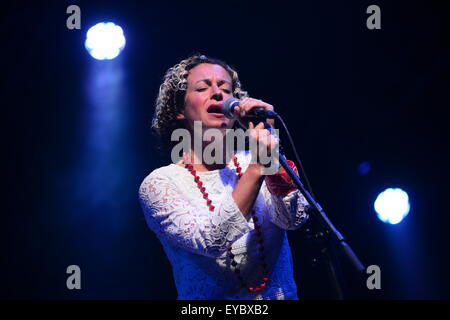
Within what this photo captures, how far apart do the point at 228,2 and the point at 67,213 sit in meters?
2.01

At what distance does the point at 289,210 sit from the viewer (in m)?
1.52

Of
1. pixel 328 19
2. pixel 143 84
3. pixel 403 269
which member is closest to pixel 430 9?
pixel 328 19

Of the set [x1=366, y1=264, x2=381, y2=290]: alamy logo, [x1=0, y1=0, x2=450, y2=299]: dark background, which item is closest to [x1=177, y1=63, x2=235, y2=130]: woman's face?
[x1=0, y1=0, x2=450, y2=299]: dark background

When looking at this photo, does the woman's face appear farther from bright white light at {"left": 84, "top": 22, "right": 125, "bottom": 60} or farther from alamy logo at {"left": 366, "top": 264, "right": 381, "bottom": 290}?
alamy logo at {"left": 366, "top": 264, "right": 381, "bottom": 290}

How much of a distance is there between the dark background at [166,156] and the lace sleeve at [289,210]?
62.6 inches

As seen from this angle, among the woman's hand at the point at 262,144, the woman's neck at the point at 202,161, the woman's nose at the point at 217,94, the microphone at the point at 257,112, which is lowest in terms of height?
the woman's neck at the point at 202,161

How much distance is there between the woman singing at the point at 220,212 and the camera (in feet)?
4.35

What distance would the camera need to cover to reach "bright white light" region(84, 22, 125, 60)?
2.99m

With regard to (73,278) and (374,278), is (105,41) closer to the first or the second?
(73,278)

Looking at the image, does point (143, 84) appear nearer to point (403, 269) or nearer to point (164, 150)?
point (164, 150)

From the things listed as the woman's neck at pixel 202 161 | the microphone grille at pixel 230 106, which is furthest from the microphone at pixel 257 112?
the woman's neck at pixel 202 161

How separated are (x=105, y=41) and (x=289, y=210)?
84.7 inches

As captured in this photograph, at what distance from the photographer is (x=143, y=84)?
3.18 metres

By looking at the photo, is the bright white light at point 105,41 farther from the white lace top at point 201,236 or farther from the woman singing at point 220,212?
the white lace top at point 201,236
